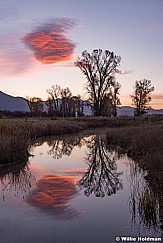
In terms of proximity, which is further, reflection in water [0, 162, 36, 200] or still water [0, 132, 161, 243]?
reflection in water [0, 162, 36, 200]

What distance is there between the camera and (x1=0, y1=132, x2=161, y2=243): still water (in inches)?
248

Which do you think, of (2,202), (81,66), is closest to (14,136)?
(2,202)

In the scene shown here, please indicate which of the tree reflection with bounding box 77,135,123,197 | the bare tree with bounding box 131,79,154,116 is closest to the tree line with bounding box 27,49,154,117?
the bare tree with bounding box 131,79,154,116

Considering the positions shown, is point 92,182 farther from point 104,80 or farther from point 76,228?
point 104,80

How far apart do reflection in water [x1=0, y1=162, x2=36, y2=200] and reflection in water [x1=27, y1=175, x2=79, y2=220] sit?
0.32 metres

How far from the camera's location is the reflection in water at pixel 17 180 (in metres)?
9.54

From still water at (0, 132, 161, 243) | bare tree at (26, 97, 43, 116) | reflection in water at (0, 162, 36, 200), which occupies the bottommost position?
still water at (0, 132, 161, 243)

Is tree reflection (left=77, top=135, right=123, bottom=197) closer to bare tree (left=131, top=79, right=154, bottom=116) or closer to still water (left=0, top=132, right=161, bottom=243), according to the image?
still water (left=0, top=132, right=161, bottom=243)

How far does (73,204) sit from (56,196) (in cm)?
84

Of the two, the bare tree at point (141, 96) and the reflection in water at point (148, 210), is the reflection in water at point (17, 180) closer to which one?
the reflection in water at point (148, 210)

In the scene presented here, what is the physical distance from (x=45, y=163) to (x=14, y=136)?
5.99 feet

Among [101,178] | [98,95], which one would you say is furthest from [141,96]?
[101,178]

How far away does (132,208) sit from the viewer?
25.0 ft

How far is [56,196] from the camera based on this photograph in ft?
29.1
